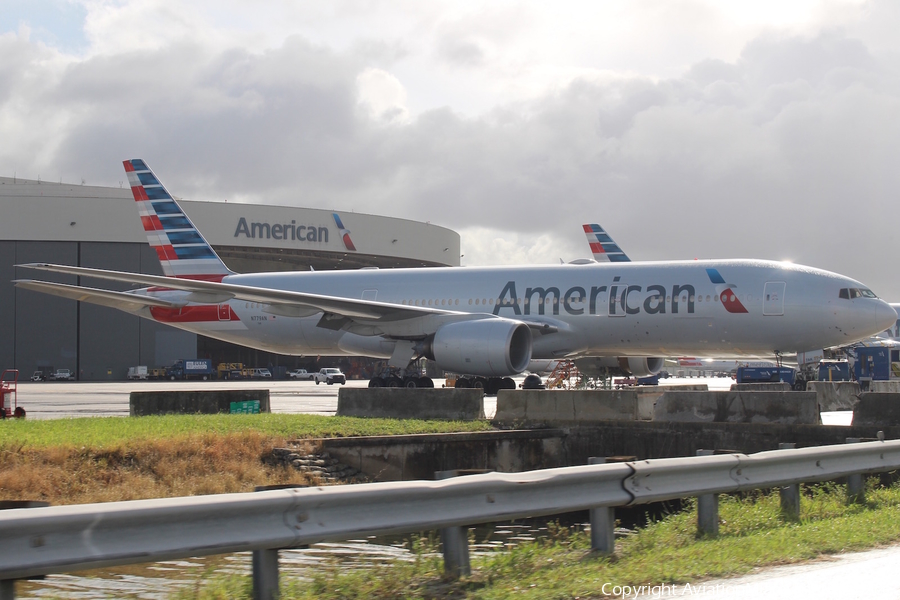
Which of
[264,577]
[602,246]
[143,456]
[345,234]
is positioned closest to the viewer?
[264,577]

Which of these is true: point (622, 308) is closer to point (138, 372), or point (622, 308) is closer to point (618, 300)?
point (618, 300)

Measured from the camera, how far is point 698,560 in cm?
589

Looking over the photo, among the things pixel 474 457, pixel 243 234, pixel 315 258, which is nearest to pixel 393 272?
pixel 474 457

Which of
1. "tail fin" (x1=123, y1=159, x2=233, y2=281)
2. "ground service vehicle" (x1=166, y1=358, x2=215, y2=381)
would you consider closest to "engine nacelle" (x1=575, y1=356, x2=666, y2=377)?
"tail fin" (x1=123, y1=159, x2=233, y2=281)

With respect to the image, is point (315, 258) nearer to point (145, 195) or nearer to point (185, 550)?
point (145, 195)

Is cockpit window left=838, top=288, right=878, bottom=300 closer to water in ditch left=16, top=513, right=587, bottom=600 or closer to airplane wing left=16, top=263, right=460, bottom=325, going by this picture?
airplane wing left=16, top=263, right=460, bottom=325

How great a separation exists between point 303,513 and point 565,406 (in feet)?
36.3

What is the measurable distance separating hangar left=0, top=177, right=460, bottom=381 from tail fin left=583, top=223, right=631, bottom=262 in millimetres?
24620

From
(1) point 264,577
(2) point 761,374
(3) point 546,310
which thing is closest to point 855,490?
(1) point 264,577

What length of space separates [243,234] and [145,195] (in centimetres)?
3541

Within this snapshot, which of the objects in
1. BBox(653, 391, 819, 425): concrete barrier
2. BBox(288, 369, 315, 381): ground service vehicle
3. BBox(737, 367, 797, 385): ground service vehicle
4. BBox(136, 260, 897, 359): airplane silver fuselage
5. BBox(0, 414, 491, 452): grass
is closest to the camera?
BBox(0, 414, 491, 452): grass

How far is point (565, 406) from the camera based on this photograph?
608 inches

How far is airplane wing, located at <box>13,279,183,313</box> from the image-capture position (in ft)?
71.4

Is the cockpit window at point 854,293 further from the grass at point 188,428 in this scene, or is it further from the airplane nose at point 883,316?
the grass at point 188,428
